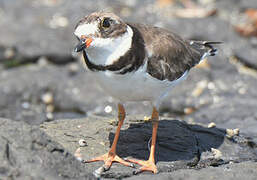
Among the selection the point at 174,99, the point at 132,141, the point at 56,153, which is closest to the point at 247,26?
the point at 174,99

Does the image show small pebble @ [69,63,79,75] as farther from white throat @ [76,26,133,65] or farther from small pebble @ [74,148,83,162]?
white throat @ [76,26,133,65]

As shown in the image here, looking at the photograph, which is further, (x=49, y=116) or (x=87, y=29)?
(x=49, y=116)

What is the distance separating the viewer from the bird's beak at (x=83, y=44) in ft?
15.3

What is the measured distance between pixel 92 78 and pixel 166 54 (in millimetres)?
3787

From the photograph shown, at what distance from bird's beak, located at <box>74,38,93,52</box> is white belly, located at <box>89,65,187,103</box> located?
1.31ft

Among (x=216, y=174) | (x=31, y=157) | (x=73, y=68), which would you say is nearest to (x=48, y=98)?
(x=73, y=68)

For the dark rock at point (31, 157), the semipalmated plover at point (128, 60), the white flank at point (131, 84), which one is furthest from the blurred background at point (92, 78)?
the dark rock at point (31, 157)

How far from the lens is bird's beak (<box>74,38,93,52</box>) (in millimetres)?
4664

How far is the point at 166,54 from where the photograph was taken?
18.4 feet

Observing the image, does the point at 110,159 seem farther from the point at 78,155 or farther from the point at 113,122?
the point at 113,122

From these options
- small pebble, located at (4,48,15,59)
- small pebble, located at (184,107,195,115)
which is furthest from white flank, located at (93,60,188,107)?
small pebble, located at (4,48,15,59)

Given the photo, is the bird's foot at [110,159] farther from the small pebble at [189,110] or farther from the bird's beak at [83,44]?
the small pebble at [189,110]

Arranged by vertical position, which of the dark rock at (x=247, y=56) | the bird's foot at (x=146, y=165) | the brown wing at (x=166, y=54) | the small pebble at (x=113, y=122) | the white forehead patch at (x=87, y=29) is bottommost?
the dark rock at (x=247, y=56)

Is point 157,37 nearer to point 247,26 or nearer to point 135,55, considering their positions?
point 135,55
